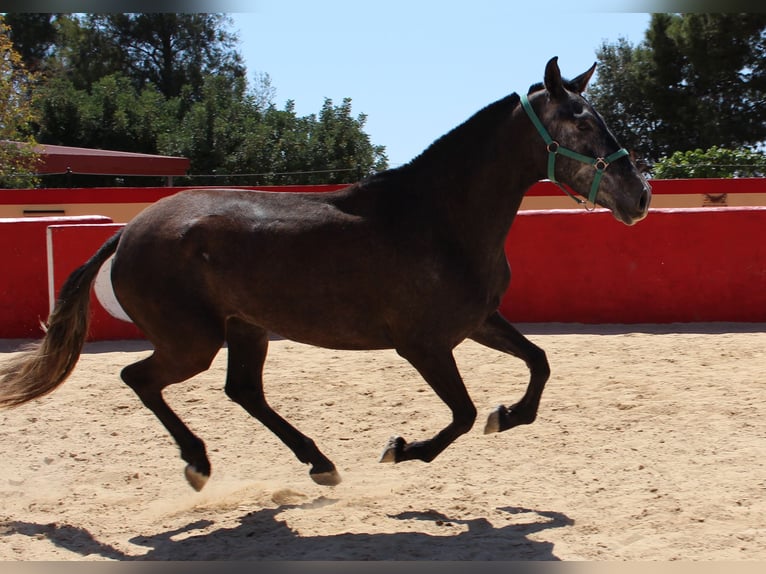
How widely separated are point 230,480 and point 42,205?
44.9 ft

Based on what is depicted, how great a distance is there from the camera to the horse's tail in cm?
452

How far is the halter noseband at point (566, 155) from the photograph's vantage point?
3.82 meters

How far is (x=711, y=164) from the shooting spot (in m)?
20.4

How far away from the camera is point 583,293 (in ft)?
28.9

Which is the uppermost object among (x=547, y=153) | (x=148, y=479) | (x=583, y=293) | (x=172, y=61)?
(x=172, y=61)

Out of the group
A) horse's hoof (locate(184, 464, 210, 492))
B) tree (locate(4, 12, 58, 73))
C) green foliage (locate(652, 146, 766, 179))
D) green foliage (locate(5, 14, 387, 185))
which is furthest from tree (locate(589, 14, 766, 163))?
tree (locate(4, 12, 58, 73))

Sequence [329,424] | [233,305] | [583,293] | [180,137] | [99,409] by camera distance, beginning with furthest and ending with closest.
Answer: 1. [180,137]
2. [583,293]
3. [99,409]
4. [329,424]
5. [233,305]

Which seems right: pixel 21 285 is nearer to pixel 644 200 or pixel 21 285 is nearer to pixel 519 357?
pixel 519 357

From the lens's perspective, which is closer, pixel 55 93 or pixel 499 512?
pixel 499 512

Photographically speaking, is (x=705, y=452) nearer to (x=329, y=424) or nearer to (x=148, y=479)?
(x=329, y=424)

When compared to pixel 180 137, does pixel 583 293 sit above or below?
below

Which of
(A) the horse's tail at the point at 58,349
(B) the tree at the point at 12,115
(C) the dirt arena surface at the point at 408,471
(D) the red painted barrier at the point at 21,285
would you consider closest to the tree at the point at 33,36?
(B) the tree at the point at 12,115

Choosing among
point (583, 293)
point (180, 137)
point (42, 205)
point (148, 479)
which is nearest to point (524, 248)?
point (583, 293)

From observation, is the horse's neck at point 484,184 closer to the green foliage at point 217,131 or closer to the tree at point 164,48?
the green foliage at point 217,131
